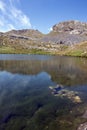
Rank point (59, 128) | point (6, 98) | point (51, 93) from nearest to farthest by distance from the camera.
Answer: point (59, 128), point (6, 98), point (51, 93)

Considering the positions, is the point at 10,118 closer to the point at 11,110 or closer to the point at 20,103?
the point at 11,110

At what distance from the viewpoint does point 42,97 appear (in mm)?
39094

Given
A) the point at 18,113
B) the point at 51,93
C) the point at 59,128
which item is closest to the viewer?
the point at 59,128

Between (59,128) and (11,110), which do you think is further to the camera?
(11,110)

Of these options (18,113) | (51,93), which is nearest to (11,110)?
(18,113)

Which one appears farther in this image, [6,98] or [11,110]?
[6,98]

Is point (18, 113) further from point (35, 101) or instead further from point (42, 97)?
point (42, 97)

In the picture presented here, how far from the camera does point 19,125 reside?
82.7ft

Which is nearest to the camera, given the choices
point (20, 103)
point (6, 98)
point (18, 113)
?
point (18, 113)

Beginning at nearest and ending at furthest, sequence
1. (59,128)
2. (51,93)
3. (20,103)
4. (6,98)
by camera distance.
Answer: (59,128), (20,103), (6,98), (51,93)

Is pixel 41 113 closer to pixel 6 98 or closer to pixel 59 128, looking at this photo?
pixel 59 128

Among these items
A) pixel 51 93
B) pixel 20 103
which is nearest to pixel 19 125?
pixel 20 103

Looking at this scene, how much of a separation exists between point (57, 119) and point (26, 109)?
6.05 metres

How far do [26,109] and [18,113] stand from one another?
6.88ft
